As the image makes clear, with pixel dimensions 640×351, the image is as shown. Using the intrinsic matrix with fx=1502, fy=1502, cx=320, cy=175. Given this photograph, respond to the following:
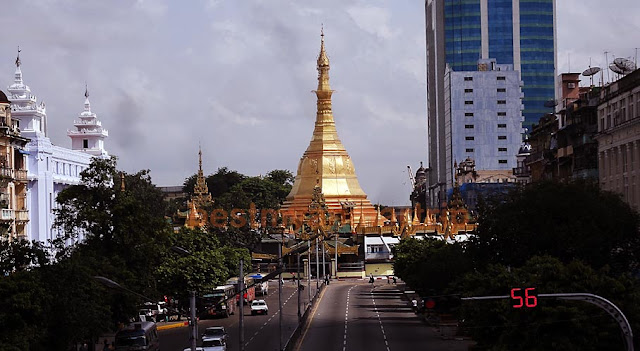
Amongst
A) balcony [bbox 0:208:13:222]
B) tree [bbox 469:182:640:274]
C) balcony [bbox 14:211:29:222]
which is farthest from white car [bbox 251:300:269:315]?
tree [bbox 469:182:640:274]

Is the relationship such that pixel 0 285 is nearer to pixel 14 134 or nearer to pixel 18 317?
pixel 18 317

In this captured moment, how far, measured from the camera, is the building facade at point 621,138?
88.2 meters

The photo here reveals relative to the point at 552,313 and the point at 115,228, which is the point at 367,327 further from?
the point at 552,313

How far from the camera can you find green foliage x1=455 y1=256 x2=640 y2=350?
55875mm

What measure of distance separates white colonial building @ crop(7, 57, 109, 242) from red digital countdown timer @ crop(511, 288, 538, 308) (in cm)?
7574

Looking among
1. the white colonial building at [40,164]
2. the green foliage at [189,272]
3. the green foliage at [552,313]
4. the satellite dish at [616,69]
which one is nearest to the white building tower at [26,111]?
the white colonial building at [40,164]

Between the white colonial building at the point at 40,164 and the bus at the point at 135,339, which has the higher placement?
the white colonial building at the point at 40,164

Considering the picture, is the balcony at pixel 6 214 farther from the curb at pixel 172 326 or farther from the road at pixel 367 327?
the road at pixel 367 327

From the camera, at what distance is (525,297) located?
3909 centimetres

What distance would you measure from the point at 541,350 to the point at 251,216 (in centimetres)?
13499

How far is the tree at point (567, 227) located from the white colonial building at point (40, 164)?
43017mm

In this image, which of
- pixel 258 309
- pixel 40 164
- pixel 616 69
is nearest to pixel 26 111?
pixel 40 164

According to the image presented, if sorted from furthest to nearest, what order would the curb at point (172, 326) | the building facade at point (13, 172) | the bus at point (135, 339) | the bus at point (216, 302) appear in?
1. the bus at point (216, 302)
2. the building facade at point (13, 172)
3. the curb at point (172, 326)
4. the bus at point (135, 339)

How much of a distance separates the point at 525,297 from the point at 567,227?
3855 cm
